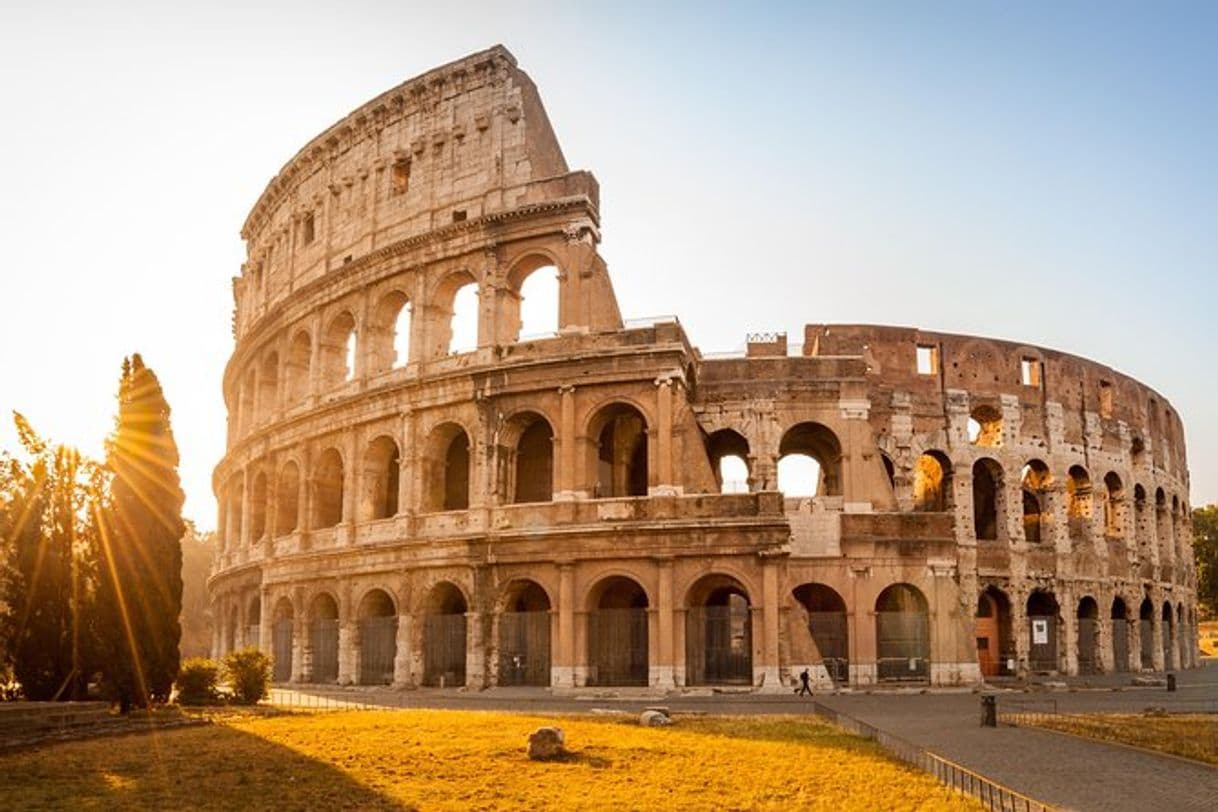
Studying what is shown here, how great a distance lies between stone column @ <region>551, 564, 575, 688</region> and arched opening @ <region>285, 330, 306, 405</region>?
12606 millimetres

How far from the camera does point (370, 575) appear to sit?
92.9 ft

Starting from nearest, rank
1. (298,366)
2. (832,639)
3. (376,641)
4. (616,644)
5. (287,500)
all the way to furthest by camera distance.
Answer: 1. (616,644)
2. (832,639)
3. (376,641)
4. (287,500)
5. (298,366)

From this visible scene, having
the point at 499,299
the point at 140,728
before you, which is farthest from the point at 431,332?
the point at 140,728

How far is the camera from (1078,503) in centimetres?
3575

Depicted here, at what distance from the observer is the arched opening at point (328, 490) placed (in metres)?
31.0

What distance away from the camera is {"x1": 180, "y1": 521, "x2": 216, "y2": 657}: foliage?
6212 centimetres

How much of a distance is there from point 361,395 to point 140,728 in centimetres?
1347

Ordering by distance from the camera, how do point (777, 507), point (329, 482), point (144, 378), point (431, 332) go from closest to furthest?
point (144, 378) → point (777, 507) → point (431, 332) → point (329, 482)

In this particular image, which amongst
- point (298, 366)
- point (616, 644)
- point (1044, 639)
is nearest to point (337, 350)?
point (298, 366)

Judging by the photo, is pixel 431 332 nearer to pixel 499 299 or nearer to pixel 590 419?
pixel 499 299

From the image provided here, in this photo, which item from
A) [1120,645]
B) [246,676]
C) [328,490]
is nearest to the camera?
[246,676]

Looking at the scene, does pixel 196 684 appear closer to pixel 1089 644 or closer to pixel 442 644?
pixel 442 644

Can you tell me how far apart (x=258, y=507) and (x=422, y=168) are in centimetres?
1258

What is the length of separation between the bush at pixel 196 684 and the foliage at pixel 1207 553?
52.2 metres
